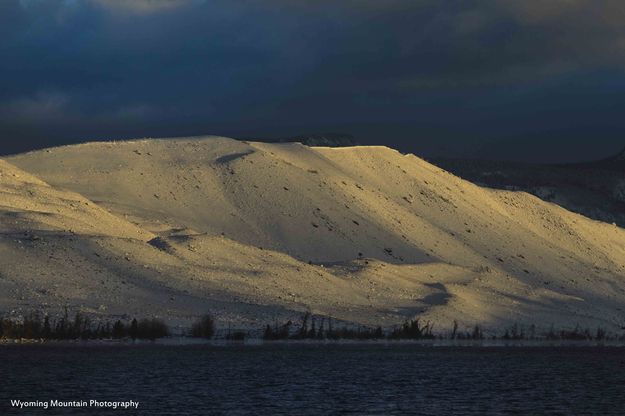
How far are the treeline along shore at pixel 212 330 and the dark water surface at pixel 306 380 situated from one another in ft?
5.84

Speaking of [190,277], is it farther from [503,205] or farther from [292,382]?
[503,205]

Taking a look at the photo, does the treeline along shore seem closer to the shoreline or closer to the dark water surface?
the shoreline

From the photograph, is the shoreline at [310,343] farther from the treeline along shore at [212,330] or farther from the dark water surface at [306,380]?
the dark water surface at [306,380]

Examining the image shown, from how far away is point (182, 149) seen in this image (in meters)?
158

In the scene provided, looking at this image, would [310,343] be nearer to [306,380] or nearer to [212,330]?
[212,330]

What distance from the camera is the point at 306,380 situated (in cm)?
7138

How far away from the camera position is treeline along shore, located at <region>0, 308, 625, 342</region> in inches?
3612

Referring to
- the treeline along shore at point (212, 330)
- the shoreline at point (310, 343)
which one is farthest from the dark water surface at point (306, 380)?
the treeline along shore at point (212, 330)

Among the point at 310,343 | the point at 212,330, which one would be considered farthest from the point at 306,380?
the point at 310,343

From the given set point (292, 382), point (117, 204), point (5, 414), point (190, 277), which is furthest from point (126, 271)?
point (5, 414)

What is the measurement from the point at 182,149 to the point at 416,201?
32.2m

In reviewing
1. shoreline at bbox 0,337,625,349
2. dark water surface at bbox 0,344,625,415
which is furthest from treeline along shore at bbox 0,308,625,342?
dark water surface at bbox 0,344,625,415

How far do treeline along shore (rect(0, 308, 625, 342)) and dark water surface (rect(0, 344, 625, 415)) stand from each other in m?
1.78

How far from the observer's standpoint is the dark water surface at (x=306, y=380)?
57.6 meters
